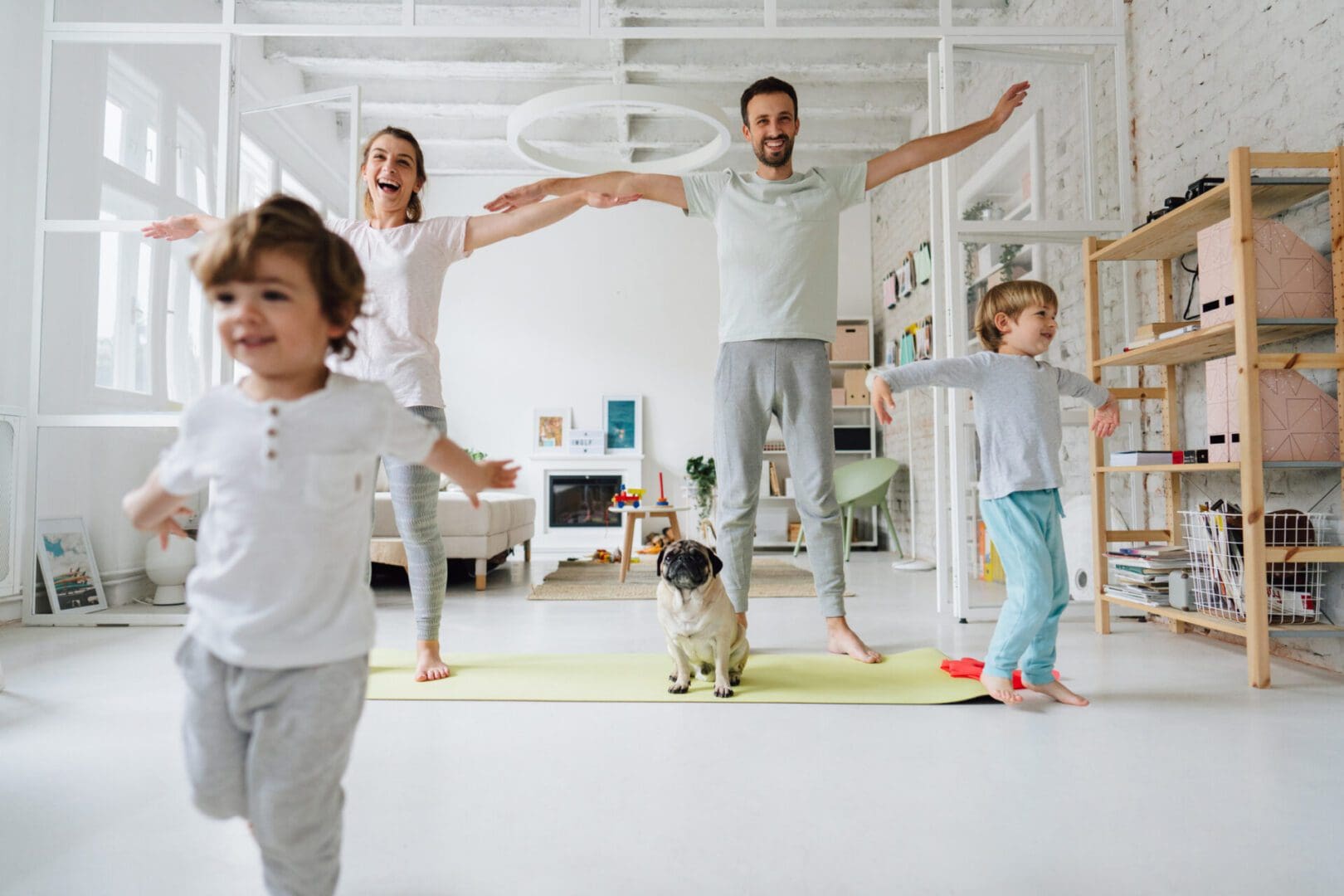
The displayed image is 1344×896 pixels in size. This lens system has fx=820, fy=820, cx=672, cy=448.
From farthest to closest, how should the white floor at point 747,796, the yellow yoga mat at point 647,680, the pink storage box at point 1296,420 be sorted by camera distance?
1. the pink storage box at point 1296,420
2. the yellow yoga mat at point 647,680
3. the white floor at point 747,796

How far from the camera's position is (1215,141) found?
9.09 ft

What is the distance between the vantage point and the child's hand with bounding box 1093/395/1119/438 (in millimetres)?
2135

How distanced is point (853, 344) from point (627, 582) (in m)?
3.65

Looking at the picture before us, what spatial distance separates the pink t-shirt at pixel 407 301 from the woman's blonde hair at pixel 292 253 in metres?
1.18

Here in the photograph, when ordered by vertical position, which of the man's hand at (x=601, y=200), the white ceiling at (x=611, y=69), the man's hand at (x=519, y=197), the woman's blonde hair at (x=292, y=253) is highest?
Answer: the white ceiling at (x=611, y=69)

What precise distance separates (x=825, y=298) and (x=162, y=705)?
6.77 ft

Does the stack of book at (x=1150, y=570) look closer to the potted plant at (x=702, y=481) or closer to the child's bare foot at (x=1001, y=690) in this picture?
the child's bare foot at (x=1001, y=690)

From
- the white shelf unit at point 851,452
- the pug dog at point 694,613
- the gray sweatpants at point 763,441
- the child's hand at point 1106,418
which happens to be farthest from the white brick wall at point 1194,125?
the white shelf unit at point 851,452

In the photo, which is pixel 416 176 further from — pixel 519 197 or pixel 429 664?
pixel 429 664

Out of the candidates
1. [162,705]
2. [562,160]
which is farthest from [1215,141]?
[162,705]

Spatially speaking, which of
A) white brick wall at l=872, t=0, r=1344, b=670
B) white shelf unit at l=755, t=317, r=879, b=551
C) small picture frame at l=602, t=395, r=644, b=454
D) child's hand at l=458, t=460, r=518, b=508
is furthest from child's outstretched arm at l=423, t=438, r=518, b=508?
small picture frame at l=602, t=395, r=644, b=454

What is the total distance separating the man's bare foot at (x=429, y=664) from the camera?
224cm

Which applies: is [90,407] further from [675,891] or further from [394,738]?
[675,891]

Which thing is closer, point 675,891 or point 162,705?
point 675,891
